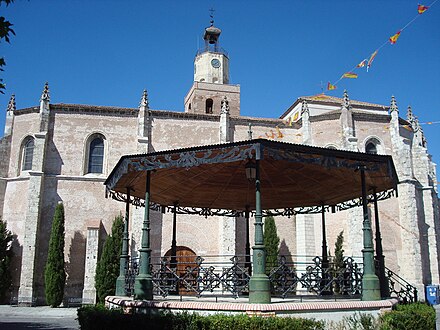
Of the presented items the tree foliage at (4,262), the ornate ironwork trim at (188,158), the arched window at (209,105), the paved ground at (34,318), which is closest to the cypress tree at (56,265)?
the paved ground at (34,318)

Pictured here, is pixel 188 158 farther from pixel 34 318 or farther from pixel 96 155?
pixel 96 155

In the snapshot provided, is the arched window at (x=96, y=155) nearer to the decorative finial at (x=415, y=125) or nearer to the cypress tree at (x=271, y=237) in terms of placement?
the cypress tree at (x=271, y=237)

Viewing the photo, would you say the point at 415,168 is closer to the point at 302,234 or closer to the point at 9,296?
the point at 302,234

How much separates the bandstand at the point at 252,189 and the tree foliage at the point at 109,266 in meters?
12.4

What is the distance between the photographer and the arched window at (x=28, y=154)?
100 ft

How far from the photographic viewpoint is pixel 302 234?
99.6ft

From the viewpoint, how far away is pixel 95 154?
31.2 metres

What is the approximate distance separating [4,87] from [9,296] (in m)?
22.7

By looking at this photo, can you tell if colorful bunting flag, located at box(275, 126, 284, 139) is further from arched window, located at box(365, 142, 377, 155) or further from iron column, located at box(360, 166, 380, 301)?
iron column, located at box(360, 166, 380, 301)

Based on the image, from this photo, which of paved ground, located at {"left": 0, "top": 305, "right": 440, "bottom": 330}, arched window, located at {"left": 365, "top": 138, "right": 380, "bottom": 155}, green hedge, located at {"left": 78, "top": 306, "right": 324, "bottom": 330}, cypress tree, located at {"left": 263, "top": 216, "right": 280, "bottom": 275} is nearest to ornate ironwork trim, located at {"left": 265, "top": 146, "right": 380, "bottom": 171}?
green hedge, located at {"left": 78, "top": 306, "right": 324, "bottom": 330}

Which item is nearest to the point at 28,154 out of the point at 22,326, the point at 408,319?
the point at 22,326

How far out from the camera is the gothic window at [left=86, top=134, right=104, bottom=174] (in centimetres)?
3089

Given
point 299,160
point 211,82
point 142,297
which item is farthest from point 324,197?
point 211,82

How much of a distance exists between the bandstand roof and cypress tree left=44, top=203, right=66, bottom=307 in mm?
14221
